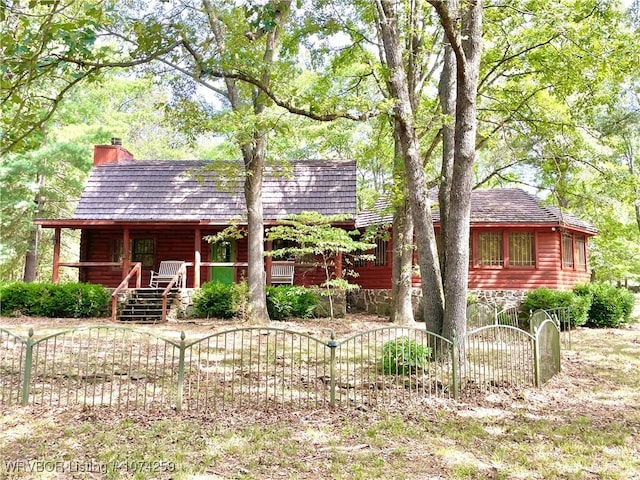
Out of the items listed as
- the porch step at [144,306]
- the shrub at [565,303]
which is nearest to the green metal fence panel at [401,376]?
the shrub at [565,303]

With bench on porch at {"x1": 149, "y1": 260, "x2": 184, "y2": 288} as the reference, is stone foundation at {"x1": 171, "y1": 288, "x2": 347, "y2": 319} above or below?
below

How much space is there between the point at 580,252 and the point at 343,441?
18.3m

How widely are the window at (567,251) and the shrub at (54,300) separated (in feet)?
55.1

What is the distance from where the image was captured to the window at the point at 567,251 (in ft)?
59.1

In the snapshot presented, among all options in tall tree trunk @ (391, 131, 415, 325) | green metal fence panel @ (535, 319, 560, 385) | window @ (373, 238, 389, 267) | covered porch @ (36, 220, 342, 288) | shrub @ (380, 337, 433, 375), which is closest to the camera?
shrub @ (380, 337, 433, 375)

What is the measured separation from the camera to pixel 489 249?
17922mm

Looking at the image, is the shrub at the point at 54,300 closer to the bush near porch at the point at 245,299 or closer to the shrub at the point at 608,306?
the bush near porch at the point at 245,299

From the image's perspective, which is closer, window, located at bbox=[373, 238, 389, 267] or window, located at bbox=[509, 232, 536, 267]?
window, located at bbox=[509, 232, 536, 267]

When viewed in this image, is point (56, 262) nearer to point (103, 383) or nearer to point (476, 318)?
point (103, 383)

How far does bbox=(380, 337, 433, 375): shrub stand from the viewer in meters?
7.08

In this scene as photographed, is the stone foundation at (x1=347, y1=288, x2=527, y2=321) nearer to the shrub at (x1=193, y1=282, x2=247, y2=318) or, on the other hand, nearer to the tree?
the shrub at (x1=193, y1=282, x2=247, y2=318)

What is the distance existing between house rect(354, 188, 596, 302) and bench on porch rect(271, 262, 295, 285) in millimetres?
3017

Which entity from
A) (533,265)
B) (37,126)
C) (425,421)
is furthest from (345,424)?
(533,265)

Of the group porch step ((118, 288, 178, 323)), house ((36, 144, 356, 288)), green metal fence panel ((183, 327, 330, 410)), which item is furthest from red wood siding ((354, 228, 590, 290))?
green metal fence panel ((183, 327, 330, 410))
